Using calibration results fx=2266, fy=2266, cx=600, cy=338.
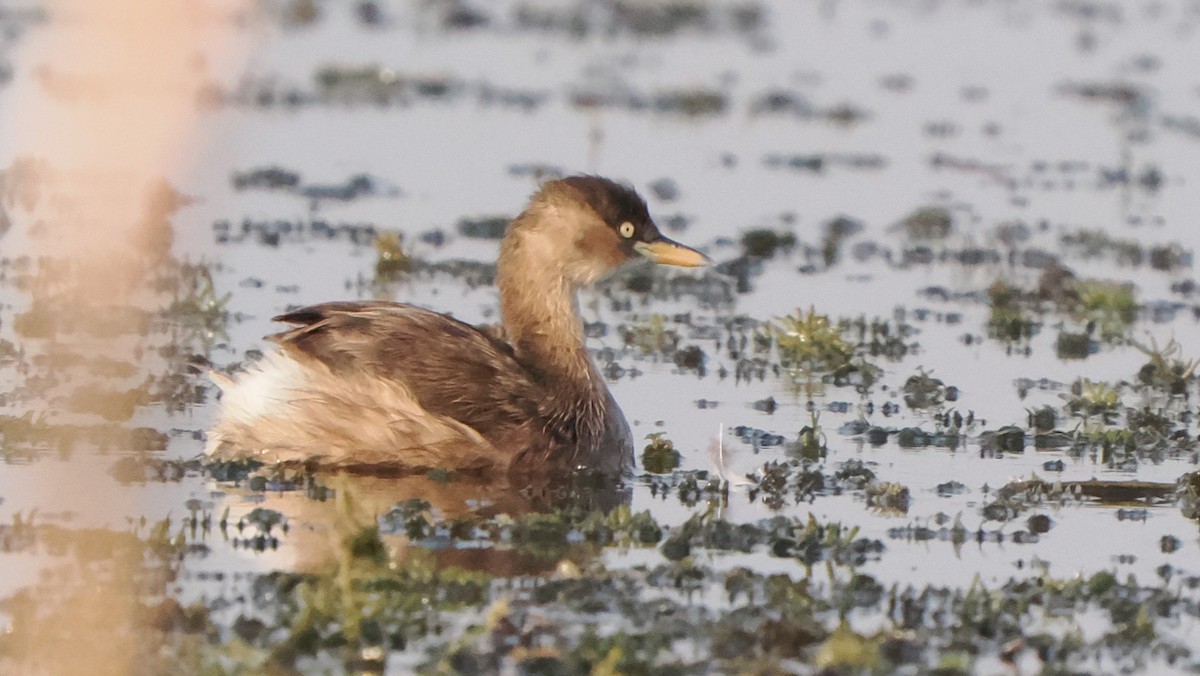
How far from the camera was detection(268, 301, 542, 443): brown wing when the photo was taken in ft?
29.5

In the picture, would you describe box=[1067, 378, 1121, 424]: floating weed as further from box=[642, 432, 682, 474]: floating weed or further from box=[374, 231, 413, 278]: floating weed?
box=[374, 231, 413, 278]: floating weed

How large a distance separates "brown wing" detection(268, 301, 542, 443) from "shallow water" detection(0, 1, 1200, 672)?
1.11 ft

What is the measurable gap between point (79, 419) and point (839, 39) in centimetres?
1778

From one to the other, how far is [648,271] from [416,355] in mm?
4768

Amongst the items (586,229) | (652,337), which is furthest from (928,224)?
(586,229)

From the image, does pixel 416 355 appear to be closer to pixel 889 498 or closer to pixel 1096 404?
pixel 889 498

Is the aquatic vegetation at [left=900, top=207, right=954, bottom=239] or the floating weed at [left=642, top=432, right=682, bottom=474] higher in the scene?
the aquatic vegetation at [left=900, top=207, right=954, bottom=239]

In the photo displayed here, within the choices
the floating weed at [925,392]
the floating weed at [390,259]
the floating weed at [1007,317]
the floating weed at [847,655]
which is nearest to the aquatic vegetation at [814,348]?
the floating weed at [925,392]

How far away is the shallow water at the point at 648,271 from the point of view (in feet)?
19.9

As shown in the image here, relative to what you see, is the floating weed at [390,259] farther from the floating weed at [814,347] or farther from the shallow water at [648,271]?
the floating weed at [814,347]

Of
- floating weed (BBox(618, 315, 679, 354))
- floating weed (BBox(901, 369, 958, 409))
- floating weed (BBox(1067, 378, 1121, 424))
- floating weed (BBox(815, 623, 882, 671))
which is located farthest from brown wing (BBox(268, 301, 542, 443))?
floating weed (BBox(815, 623, 882, 671))

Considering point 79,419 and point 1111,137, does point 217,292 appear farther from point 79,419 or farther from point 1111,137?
point 1111,137

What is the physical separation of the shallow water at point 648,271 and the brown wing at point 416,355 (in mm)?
337

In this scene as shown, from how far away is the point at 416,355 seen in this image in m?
9.04
